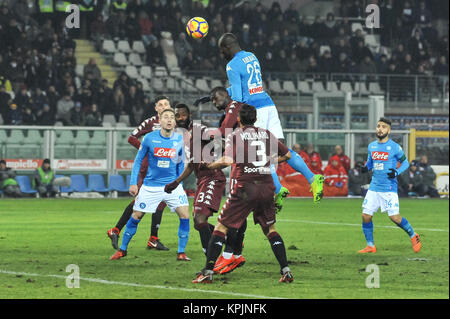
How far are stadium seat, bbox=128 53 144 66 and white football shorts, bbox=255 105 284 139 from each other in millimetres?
20572

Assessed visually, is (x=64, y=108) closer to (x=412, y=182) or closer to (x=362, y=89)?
(x=362, y=89)

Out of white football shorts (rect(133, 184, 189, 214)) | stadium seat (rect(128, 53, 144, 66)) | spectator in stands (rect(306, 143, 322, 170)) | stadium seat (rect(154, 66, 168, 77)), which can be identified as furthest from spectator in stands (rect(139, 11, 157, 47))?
white football shorts (rect(133, 184, 189, 214))

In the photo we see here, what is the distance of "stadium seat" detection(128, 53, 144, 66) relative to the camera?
30031 millimetres

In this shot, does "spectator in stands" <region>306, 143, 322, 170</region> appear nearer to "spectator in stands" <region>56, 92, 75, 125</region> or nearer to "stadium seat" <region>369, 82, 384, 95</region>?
"stadium seat" <region>369, 82, 384, 95</region>

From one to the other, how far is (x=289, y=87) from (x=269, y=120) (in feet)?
66.9

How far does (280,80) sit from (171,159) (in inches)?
775

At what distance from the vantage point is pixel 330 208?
72.0 ft

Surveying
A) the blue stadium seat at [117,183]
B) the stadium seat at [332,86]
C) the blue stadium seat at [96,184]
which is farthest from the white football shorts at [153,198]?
the stadium seat at [332,86]

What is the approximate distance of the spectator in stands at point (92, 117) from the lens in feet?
85.4

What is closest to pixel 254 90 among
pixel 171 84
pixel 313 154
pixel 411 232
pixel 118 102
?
pixel 411 232

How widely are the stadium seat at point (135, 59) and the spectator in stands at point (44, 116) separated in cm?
506

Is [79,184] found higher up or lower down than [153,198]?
lower down

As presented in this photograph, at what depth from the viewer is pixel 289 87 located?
2998 centimetres

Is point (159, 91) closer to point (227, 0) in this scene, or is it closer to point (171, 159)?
point (227, 0)
